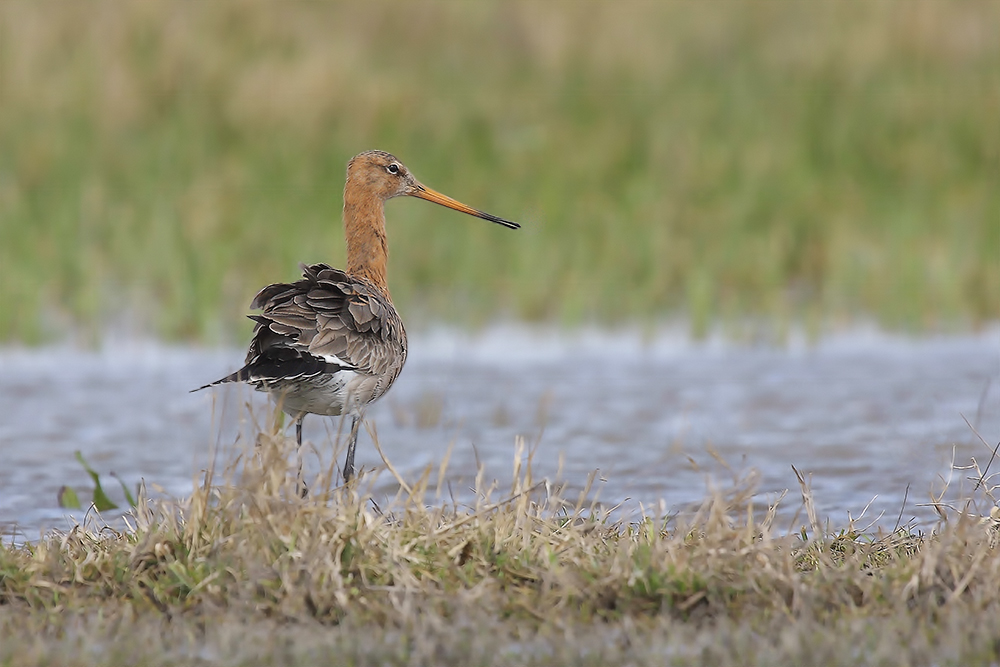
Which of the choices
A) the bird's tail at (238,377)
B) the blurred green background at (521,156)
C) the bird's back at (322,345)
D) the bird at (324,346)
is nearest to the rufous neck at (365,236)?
the bird at (324,346)

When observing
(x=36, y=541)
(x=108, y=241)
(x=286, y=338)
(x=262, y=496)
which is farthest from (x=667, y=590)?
(x=108, y=241)

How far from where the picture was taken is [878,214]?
34.9 ft

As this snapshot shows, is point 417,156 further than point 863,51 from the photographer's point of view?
No

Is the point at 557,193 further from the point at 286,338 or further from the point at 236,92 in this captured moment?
the point at 286,338

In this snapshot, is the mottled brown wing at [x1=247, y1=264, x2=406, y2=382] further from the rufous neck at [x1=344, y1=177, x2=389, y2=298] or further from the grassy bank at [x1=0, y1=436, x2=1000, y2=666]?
the grassy bank at [x1=0, y1=436, x2=1000, y2=666]

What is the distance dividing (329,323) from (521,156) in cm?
590

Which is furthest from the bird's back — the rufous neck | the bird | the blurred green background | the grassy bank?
the blurred green background

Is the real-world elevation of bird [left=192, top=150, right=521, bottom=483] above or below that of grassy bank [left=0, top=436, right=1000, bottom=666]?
above

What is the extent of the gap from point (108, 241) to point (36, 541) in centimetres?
479

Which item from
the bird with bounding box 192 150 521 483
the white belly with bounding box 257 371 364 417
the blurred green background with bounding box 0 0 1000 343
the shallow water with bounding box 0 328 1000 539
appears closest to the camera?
→ the bird with bounding box 192 150 521 483

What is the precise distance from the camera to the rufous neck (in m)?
6.39

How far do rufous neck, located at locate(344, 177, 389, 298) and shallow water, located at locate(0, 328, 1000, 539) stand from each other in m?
0.68

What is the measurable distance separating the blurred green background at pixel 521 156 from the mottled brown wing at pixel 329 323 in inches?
124

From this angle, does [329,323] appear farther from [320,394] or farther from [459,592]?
[459,592]
